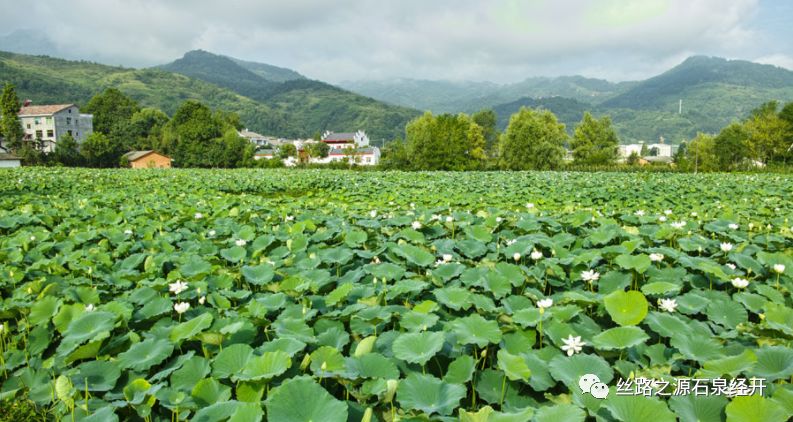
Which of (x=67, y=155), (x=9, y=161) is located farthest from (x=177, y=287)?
(x=67, y=155)

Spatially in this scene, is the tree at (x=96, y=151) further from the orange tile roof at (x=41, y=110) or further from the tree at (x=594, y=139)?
the tree at (x=594, y=139)

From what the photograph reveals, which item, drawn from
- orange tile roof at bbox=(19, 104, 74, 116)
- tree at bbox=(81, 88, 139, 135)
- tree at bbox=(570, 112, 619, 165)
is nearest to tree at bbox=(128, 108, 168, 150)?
tree at bbox=(81, 88, 139, 135)

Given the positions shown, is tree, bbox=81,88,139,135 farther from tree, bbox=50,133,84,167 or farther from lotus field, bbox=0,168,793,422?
lotus field, bbox=0,168,793,422

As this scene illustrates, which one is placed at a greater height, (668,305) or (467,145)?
(467,145)

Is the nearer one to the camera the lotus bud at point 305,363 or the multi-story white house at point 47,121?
the lotus bud at point 305,363

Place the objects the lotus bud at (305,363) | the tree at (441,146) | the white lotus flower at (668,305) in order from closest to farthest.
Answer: the lotus bud at (305,363) < the white lotus flower at (668,305) < the tree at (441,146)

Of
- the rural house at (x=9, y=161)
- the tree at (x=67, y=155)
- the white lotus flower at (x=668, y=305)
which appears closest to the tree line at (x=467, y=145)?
the tree at (x=67, y=155)

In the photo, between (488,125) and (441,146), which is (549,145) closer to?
(441,146)

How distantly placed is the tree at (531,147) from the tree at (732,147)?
17973 millimetres

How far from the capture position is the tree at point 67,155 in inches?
1847

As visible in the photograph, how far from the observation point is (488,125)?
7719 cm

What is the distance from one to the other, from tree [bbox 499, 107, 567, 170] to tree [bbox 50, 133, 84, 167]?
43.9 m

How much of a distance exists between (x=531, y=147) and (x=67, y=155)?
47565 millimetres

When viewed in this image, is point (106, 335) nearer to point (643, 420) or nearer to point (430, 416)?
point (430, 416)
